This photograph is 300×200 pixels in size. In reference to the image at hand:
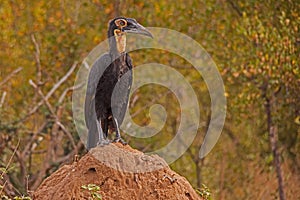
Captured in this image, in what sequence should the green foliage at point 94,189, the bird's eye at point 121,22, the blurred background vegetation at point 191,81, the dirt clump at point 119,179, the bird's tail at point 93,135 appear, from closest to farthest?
the green foliage at point 94,189 < the dirt clump at point 119,179 < the bird's tail at point 93,135 < the bird's eye at point 121,22 < the blurred background vegetation at point 191,81

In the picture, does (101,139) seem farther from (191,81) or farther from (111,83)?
(191,81)

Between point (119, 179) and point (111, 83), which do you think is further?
point (111, 83)

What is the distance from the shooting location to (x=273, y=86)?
12.4 m

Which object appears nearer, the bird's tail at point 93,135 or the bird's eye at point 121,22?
the bird's tail at point 93,135

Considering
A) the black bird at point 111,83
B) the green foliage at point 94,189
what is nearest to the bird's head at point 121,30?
the black bird at point 111,83

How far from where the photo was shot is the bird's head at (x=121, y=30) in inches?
310

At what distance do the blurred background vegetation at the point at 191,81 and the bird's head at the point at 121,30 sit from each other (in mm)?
3258

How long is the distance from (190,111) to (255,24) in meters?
3.38

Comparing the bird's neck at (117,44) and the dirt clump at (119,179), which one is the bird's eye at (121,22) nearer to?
the bird's neck at (117,44)

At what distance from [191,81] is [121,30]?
685 cm

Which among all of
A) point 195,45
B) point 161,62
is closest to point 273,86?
point 195,45

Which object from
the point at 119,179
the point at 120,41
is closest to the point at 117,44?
the point at 120,41

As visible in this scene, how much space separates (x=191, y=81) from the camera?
14.7m

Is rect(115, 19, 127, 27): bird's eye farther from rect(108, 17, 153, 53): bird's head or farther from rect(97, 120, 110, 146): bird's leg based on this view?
rect(97, 120, 110, 146): bird's leg
